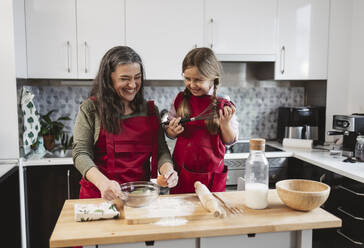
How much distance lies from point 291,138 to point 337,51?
852 millimetres

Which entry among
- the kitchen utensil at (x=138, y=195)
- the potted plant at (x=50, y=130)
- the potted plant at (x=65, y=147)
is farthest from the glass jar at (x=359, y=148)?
the potted plant at (x=50, y=130)

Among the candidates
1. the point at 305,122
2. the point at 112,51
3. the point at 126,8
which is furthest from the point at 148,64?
the point at 305,122

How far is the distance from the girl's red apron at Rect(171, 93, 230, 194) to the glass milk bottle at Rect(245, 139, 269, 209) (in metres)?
0.37

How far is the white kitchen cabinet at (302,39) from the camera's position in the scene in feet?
9.23

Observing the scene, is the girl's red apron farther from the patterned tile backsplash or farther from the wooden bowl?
the patterned tile backsplash

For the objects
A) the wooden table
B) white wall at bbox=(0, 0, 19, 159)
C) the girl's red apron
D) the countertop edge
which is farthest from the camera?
white wall at bbox=(0, 0, 19, 159)

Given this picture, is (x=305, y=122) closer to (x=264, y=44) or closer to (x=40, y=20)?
(x=264, y=44)

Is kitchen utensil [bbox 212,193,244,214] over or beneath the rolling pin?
beneath

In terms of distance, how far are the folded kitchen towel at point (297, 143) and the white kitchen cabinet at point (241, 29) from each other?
71cm

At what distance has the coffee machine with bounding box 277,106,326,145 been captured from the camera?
2918 millimetres

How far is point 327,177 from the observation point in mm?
2330

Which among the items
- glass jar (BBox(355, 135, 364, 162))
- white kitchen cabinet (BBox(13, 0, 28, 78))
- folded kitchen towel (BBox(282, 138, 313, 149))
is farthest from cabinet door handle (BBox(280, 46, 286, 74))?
white kitchen cabinet (BBox(13, 0, 28, 78))

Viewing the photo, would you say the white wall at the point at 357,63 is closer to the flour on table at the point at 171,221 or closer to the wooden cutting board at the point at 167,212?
the wooden cutting board at the point at 167,212

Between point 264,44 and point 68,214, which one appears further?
→ point 264,44
